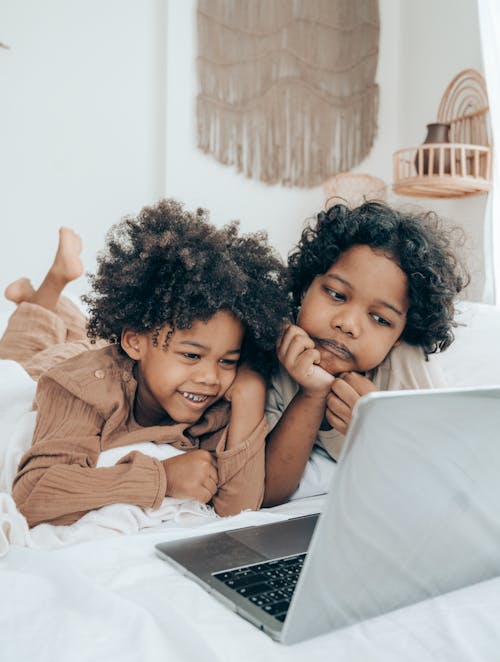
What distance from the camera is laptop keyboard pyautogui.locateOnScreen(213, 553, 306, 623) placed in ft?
1.90

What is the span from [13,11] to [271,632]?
298 cm

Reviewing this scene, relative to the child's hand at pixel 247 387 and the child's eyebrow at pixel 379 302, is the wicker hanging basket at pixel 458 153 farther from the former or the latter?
the child's hand at pixel 247 387

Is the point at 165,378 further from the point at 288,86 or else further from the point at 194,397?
the point at 288,86

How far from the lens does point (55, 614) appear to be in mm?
561

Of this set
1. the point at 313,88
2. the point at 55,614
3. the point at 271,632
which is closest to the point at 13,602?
the point at 55,614

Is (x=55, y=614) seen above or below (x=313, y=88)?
below

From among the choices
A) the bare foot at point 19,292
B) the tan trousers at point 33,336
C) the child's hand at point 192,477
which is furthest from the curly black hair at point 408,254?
the bare foot at point 19,292

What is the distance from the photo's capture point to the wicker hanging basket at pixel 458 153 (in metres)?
2.44

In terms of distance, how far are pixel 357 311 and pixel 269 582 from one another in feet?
1.68

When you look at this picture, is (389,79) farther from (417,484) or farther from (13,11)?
(417,484)

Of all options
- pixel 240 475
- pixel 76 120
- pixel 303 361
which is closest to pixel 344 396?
pixel 303 361

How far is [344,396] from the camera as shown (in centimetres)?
103

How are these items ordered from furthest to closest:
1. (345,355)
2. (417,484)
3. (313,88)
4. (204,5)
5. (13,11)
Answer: (313,88), (204,5), (13,11), (345,355), (417,484)

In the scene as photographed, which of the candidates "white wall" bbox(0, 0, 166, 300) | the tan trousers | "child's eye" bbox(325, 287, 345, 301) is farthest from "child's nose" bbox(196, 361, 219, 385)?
"white wall" bbox(0, 0, 166, 300)
